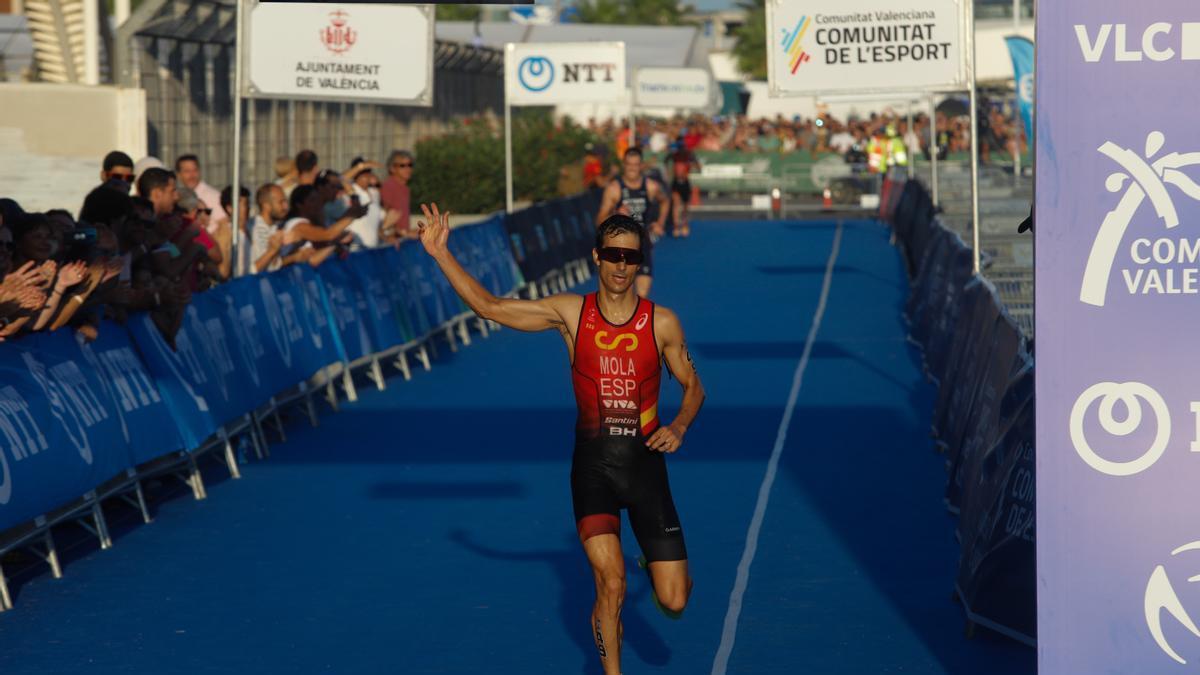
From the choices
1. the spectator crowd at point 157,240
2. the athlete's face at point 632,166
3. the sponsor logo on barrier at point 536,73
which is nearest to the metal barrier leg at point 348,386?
the spectator crowd at point 157,240

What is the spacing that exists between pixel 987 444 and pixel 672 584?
325cm

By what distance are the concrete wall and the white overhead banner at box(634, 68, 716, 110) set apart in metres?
22.5

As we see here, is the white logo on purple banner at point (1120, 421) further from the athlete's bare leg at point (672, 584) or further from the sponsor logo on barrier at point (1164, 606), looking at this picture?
the athlete's bare leg at point (672, 584)

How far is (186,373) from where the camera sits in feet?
43.7

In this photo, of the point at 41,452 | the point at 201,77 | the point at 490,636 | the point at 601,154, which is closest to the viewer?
the point at 490,636

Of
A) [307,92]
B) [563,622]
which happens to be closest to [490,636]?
[563,622]

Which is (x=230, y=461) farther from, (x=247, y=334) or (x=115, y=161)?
(x=115, y=161)

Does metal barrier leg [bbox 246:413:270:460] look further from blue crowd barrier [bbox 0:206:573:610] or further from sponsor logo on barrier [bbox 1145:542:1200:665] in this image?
sponsor logo on barrier [bbox 1145:542:1200:665]

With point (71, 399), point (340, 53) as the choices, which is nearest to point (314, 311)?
point (340, 53)

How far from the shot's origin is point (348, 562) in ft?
37.3

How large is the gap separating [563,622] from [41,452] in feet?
10.1

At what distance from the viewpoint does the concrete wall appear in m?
24.1

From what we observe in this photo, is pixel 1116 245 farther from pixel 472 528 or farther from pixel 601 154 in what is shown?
pixel 601 154

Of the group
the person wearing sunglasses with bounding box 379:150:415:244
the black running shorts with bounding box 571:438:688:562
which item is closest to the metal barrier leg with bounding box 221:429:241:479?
the black running shorts with bounding box 571:438:688:562
